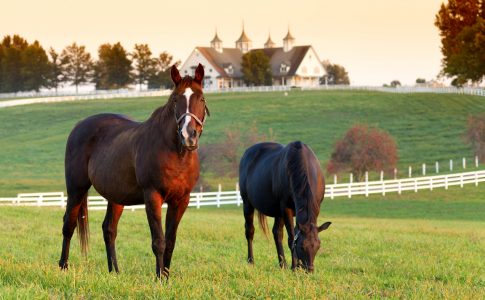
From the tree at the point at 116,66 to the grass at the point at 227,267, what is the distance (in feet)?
360

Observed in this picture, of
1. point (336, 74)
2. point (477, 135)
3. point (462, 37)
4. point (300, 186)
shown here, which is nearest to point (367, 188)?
point (477, 135)

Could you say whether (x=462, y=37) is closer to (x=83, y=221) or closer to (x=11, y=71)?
(x=83, y=221)

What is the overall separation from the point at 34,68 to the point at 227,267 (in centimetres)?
12788

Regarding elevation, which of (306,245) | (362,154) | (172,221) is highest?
(172,221)

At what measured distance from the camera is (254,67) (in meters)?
126

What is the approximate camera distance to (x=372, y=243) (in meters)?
16.8

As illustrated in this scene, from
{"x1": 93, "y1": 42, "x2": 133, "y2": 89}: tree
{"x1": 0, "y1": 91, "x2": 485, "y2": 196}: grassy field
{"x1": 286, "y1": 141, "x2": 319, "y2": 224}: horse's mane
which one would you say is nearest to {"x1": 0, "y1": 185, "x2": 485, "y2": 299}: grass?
{"x1": 286, "y1": 141, "x2": 319, "y2": 224}: horse's mane

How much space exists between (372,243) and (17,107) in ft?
288

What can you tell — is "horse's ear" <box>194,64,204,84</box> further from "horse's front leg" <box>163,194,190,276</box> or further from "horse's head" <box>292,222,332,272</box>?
"horse's head" <box>292,222,332,272</box>

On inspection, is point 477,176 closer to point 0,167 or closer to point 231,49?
point 0,167

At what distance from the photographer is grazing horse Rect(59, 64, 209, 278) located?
29.6 feet

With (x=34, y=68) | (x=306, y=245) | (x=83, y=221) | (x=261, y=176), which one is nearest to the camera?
(x=306, y=245)

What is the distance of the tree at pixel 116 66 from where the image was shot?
438 ft

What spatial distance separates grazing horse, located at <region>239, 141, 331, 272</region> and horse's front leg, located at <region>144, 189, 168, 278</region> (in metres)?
1.75
